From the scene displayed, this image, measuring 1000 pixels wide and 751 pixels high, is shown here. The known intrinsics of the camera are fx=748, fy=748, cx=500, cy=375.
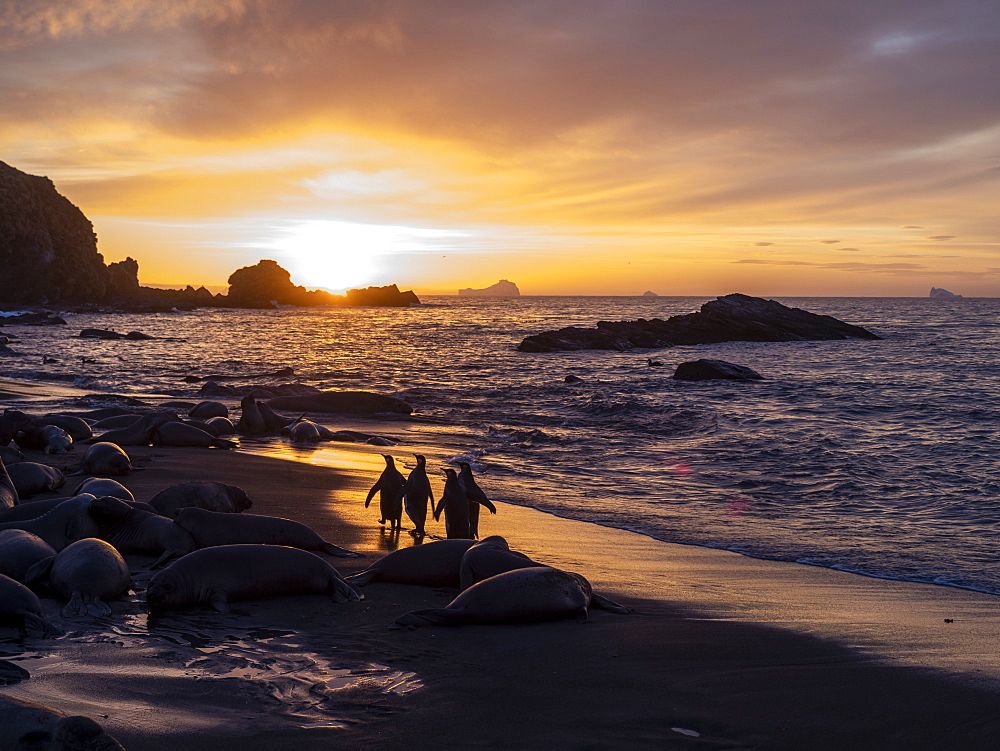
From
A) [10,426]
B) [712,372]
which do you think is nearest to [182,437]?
[10,426]

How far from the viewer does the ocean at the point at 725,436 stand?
848 cm

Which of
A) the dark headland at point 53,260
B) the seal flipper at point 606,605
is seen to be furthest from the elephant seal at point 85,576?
the dark headland at point 53,260

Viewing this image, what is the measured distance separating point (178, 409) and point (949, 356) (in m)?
32.6

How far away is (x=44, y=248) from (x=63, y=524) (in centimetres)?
10012

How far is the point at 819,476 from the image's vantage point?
1150 centimetres

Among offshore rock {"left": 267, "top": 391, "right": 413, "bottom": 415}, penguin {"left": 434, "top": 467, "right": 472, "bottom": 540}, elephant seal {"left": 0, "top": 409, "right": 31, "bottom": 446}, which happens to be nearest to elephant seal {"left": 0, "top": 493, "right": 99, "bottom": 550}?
penguin {"left": 434, "top": 467, "right": 472, "bottom": 540}

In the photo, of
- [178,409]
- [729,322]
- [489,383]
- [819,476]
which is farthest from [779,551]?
[729,322]

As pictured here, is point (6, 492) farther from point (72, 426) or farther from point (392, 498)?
point (72, 426)

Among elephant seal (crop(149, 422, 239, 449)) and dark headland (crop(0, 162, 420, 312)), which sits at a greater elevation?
dark headland (crop(0, 162, 420, 312))

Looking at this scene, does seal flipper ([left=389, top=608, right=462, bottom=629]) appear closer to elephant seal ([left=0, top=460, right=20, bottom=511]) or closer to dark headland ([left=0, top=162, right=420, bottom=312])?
elephant seal ([left=0, top=460, right=20, bottom=511])

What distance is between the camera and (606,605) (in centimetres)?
521

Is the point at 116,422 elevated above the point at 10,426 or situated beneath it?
situated beneath

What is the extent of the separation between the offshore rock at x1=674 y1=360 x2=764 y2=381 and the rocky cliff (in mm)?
86850

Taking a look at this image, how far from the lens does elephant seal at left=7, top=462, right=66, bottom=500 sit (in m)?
7.90
